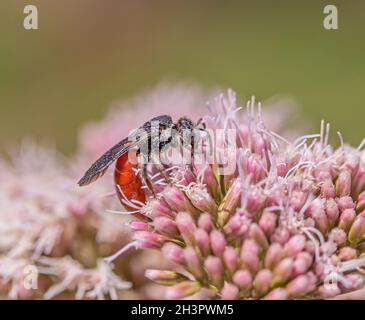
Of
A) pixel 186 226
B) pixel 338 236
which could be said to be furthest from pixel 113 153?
pixel 338 236

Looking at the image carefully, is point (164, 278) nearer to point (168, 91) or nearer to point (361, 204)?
point (361, 204)

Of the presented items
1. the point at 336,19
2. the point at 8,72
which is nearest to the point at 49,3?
the point at 8,72

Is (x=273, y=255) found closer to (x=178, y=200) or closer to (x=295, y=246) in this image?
(x=295, y=246)

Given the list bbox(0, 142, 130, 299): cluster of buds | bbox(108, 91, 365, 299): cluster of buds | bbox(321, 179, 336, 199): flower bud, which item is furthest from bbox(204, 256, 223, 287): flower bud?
bbox(0, 142, 130, 299): cluster of buds

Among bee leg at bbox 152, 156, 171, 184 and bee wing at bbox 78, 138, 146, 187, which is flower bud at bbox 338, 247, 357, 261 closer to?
bee leg at bbox 152, 156, 171, 184

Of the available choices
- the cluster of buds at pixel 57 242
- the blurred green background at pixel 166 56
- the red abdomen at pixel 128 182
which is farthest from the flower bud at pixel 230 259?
the blurred green background at pixel 166 56

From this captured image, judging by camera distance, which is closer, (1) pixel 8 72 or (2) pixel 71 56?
(1) pixel 8 72

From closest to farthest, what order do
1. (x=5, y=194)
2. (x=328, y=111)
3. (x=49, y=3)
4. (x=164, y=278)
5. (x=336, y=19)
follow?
(x=164, y=278), (x=5, y=194), (x=328, y=111), (x=336, y=19), (x=49, y=3)
